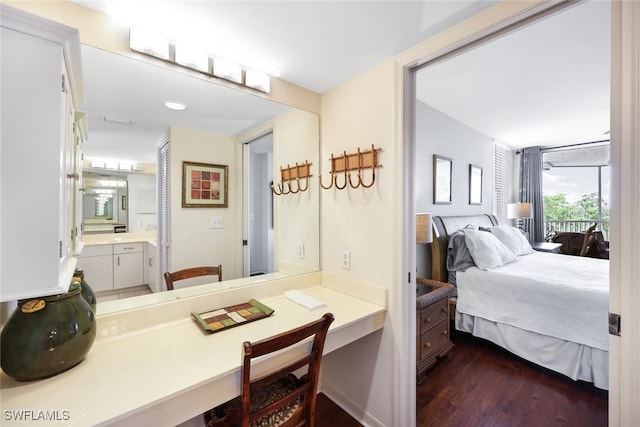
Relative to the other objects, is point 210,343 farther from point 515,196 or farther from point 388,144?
point 515,196

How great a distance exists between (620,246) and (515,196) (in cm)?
518

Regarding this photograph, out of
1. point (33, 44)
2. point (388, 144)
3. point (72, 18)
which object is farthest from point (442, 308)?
point (72, 18)

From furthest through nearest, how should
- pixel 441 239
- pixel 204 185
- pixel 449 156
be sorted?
pixel 449 156
pixel 441 239
pixel 204 185

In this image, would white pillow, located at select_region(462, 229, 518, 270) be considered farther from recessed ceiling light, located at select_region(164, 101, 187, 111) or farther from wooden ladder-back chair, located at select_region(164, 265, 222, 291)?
recessed ceiling light, located at select_region(164, 101, 187, 111)

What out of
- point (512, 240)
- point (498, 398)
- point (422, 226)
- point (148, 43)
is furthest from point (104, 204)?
point (512, 240)

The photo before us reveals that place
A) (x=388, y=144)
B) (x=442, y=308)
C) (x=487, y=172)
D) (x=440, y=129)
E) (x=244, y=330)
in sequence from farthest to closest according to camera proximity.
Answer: (x=487, y=172)
(x=440, y=129)
(x=442, y=308)
(x=388, y=144)
(x=244, y=330)

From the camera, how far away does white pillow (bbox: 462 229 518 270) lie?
265cm

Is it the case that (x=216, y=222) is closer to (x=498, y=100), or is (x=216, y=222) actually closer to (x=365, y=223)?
(x=365, y=223)

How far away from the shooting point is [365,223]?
1673 mm

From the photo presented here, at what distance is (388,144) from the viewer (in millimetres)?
1533

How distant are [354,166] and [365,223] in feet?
1.24

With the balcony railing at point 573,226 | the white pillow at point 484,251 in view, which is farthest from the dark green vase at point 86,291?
the balcony railing at point 573,226

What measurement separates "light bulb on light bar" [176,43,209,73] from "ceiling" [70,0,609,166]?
5cm

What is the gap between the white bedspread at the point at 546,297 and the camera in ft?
6.43
